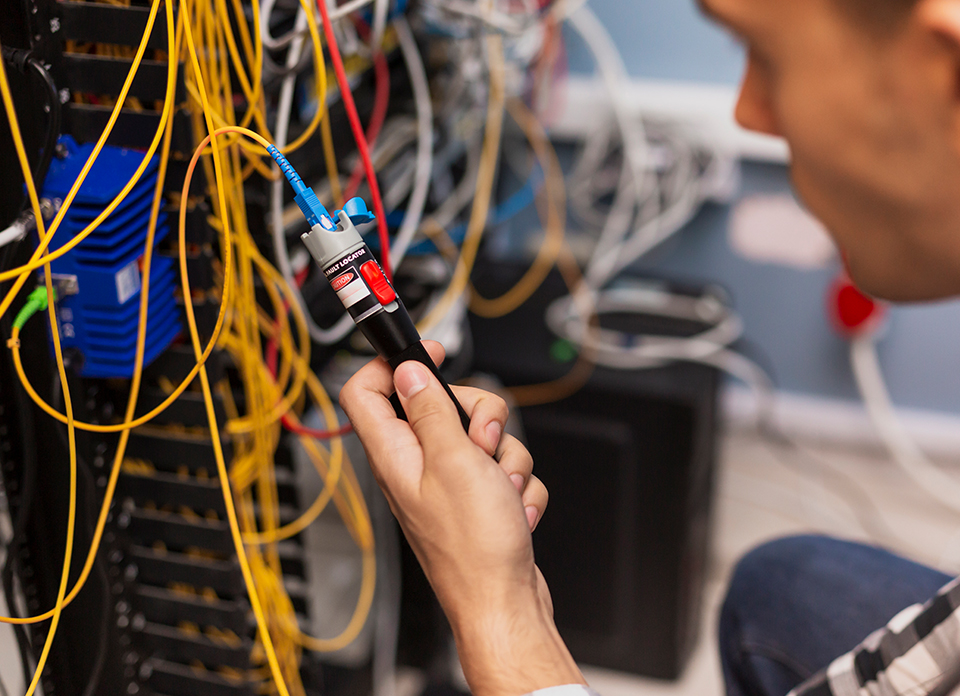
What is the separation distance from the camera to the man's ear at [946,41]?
41 centimetres

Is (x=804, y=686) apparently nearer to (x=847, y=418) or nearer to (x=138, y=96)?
(x=138, y=96)

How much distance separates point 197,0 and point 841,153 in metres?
0.45

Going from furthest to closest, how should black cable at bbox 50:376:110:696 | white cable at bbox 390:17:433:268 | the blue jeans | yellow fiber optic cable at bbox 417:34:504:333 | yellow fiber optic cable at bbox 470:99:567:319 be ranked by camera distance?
yellow fiber optic cable at bbox 470:99:567:319 → yellow fiber optic cable at bbox 417:34:504:333 → white cable at bbox 390:17:433:268 → the blue jeans → black cable at bbox 50:376:110:696

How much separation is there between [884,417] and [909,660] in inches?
48.6

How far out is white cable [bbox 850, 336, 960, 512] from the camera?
1.70 m

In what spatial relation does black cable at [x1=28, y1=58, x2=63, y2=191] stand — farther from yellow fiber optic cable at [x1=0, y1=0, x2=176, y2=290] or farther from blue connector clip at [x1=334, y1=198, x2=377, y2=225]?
blue connector clip at [x1=334, y1=198, x2=377, y2=225]

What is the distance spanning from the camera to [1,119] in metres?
0.57

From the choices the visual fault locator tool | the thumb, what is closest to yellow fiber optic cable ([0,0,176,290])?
the visual fault locator tool

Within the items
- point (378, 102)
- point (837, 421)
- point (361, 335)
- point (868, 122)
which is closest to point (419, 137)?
point (378, 102)

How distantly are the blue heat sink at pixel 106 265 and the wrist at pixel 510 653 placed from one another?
0.33 meters

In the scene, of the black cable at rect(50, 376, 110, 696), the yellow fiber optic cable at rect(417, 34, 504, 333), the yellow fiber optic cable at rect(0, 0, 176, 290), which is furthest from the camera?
the yellow fiber optic cable at rect(417, 34, 504, 333)

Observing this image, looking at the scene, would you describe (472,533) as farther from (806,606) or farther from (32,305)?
(806,606)

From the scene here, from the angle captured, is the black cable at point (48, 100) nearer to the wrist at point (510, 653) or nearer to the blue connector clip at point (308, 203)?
the blue connector clip at point (308, 203)

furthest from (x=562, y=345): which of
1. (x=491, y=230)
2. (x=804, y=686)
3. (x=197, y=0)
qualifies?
(x=197, y=0)
